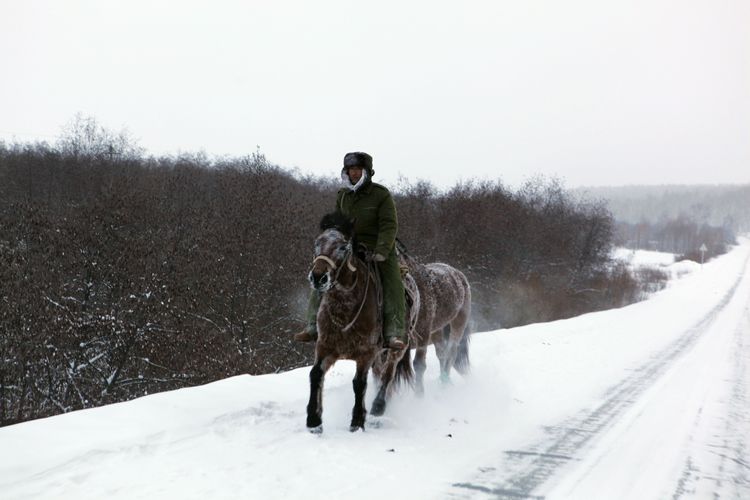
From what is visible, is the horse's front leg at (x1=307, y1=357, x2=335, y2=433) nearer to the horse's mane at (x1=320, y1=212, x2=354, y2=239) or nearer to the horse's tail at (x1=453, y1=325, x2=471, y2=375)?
the horse's mane at (x1=320, y1=212, x2=354, y2=239)

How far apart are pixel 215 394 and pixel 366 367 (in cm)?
175

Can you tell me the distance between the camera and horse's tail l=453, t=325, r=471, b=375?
8539 millimetres

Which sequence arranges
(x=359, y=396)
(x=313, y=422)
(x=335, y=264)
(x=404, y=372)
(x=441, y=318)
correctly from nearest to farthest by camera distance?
(x=335, y=264)
(x=313, y=422)
(x=359, y=396)
(x=404, y=372)
(x=441, y=318)

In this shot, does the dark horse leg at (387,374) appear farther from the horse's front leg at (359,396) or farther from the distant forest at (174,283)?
the distant forest at (174,283)

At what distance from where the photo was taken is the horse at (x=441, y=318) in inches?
283

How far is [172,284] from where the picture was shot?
18953 mm

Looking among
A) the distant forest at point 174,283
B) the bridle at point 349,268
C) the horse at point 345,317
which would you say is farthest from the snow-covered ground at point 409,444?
the distant forest at point 174,283

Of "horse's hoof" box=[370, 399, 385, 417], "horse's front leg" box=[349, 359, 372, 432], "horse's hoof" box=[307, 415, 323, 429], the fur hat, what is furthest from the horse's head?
"horse's hoof" box=[370, 399, 385, 417]

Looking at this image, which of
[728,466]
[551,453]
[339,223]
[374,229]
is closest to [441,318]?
[374,229]

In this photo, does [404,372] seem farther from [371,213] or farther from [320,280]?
[320,280]

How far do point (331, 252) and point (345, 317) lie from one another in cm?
78

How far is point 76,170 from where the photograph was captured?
42.5m

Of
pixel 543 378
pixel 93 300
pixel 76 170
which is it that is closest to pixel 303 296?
pixel 93 300

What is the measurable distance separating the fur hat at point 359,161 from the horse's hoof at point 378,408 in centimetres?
269
